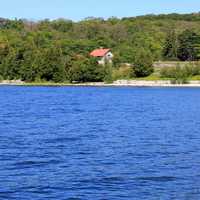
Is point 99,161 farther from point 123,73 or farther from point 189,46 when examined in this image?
point 189,46

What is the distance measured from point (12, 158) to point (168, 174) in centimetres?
852

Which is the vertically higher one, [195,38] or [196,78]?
[195,38]

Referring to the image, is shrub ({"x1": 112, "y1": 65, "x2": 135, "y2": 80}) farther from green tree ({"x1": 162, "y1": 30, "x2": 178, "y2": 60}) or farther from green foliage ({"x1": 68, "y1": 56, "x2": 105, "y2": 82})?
green tree ({"x1": 162, "y1": 30, "x2": 178, "y2": 60})

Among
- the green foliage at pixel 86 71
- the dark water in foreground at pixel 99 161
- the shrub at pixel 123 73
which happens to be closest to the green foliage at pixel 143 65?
the shrub at pixel 123 73

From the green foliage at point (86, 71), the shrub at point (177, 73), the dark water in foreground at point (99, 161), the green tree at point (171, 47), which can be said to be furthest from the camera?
the green tree at point (171, 47)

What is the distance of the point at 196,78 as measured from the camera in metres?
176

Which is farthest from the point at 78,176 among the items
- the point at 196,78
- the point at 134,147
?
the point at 196,78

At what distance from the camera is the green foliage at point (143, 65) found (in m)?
169

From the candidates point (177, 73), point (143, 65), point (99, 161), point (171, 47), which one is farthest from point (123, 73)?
point (99, 161)

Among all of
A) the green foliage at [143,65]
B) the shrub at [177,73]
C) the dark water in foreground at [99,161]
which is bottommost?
the shrub at [177,73]

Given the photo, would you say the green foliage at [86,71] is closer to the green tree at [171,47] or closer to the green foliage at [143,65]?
the green foliage at [143,65]

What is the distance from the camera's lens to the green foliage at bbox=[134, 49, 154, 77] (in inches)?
6663

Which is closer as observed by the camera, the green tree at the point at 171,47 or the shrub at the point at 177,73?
the shrub at the point at 177,73

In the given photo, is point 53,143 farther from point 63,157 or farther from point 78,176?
point 78,176
